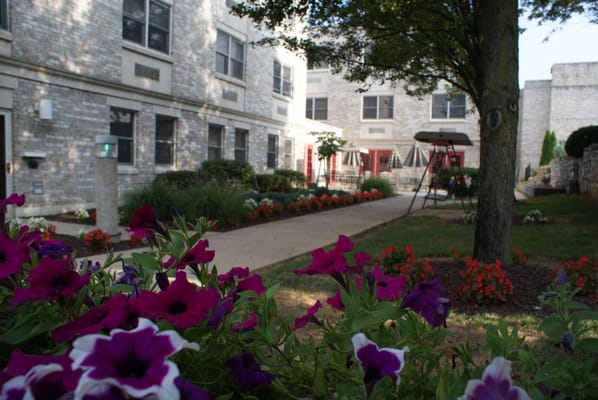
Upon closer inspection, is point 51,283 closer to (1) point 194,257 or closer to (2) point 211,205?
(1) point 194,257

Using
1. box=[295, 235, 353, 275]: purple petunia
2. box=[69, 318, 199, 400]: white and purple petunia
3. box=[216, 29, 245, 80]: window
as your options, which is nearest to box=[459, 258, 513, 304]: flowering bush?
box=[295, 235, 353, 275]: purple petunia

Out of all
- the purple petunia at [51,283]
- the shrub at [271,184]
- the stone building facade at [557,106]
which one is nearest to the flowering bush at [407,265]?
the purple petunia at [51,283]

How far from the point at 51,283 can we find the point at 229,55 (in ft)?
62.3

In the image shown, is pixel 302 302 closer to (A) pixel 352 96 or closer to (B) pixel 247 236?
(B) pixel 247 236

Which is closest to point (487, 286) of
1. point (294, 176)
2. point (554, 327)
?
point (554, 327)

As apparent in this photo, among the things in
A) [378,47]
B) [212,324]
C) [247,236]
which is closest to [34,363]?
[212,324]

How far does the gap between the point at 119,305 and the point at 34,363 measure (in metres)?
0.22

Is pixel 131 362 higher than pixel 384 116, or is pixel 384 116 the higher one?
pixel 384 116

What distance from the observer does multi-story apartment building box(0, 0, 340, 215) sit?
1108 cm

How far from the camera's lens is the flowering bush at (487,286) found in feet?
15.4

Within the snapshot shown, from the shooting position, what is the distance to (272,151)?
22984mm

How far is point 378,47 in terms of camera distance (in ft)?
40.0

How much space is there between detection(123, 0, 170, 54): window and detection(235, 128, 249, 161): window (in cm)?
537

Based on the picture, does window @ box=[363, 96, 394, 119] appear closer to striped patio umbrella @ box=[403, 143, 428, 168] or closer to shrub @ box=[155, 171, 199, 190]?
striped patio umbrella @ box=[403, 143, 428, 168]
